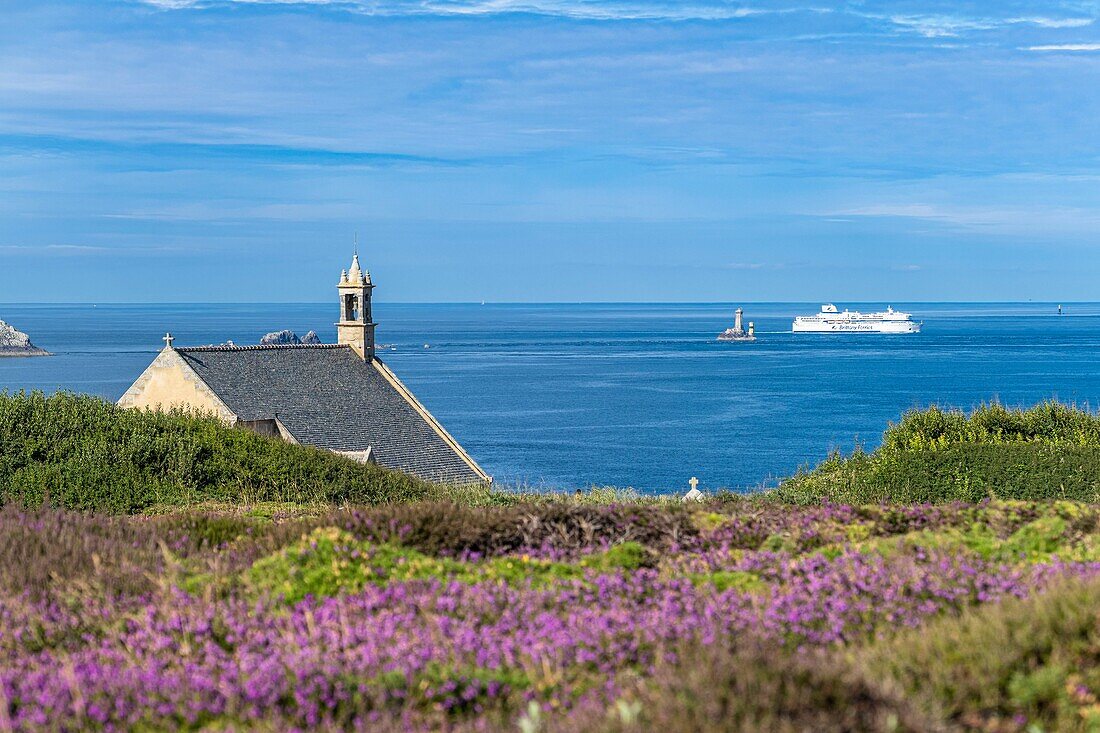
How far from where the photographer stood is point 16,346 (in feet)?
611

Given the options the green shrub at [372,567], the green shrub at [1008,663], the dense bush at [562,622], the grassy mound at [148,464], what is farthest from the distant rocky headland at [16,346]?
the green shrub at [1008,663]

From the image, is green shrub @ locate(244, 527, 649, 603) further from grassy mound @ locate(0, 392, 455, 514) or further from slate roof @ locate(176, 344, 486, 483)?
slate roof @ locate(176, 344, 486, 483)

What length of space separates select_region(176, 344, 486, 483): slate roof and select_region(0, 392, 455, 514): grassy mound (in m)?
19.6

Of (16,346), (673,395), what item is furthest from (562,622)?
(16,346)

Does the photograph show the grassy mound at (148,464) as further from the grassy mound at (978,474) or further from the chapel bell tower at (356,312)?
the chapel bell tower at (356,312)

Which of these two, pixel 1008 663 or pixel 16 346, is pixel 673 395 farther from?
pixel 16 346

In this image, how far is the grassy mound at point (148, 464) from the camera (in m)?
16.7

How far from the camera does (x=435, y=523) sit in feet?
29.5

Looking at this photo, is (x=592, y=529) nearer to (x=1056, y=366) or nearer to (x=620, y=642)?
(x=620, y=642)

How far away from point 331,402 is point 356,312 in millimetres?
6091

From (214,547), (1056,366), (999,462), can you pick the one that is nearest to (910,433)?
(999,462)

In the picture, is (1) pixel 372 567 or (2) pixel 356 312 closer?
(1) pixel 372 567

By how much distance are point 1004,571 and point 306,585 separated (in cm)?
465

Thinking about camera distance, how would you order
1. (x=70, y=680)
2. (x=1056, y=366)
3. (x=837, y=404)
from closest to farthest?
(x=70, y=680) → (x=837, y=404) → (x=1056, y=366)
